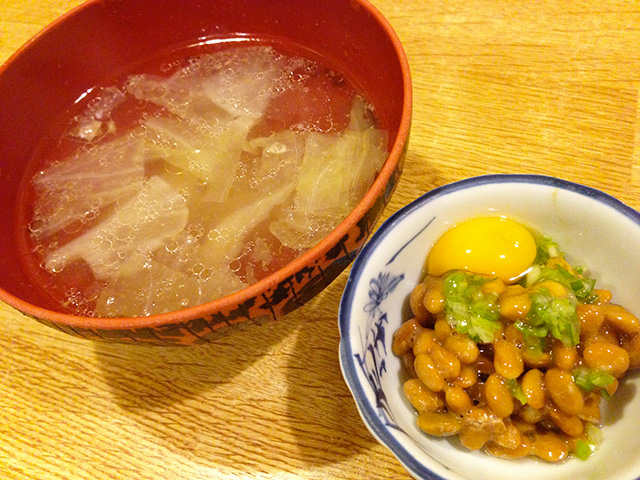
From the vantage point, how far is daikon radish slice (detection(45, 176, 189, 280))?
1009mm

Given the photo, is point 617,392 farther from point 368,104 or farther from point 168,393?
point 168,393

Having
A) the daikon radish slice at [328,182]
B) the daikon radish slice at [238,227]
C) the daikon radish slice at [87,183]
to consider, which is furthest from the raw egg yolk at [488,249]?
the daikon radish slice at [87,183]

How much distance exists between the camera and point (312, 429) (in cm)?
98

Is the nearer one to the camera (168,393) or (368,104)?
(168,393)

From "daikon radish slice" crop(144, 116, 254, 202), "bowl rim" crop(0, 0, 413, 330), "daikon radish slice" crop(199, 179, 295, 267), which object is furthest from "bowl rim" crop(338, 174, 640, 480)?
"daikon radish slice" crop(144, 116, 254, 202)

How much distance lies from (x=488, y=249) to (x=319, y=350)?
42cm

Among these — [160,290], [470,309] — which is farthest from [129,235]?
[470,309]

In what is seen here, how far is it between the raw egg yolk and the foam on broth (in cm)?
22

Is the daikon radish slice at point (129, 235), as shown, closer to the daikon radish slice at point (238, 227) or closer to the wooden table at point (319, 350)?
the daikon radish slice at point (238, 227)

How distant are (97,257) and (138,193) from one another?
17 cm

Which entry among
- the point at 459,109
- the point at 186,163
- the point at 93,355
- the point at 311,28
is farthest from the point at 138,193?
the point at 459,109

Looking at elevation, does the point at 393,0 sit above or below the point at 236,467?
above

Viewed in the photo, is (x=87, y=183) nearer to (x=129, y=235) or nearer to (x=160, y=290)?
(x=129, y=235)

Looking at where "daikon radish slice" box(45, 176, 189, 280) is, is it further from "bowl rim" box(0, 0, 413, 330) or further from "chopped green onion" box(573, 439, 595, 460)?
"chopped green onion" box(573, 439, 595, 460)
